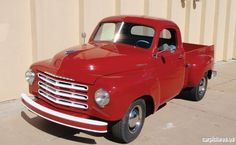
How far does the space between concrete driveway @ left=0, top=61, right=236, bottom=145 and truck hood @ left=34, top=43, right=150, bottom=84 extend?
41.2 inches

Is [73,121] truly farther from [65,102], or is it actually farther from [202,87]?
[202,87]

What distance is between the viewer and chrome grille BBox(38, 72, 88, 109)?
5125mm

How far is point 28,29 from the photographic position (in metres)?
7.53

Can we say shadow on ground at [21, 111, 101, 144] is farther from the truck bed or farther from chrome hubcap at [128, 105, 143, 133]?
the truck bed

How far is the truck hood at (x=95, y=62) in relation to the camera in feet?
17.3

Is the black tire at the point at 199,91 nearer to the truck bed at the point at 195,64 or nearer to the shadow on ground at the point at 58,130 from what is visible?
the truck bed at the point at 195,64

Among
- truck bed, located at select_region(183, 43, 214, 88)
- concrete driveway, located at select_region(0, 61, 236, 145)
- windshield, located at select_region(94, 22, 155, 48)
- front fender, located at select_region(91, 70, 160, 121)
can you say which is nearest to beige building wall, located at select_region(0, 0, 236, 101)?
concrete driveway, located at select_region(0, 61, 236, 145)

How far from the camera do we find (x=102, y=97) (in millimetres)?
4898

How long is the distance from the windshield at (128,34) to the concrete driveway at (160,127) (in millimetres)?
1422

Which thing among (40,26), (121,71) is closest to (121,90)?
(121,71)

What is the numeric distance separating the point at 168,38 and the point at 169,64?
82cm

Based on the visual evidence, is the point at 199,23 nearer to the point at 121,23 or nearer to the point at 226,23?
the point at 226,23

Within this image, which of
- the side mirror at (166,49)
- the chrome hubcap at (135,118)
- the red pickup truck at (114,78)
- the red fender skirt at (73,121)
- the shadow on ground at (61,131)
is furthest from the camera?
the side mirror at (166,49)

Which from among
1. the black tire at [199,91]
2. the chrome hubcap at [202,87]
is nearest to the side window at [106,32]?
the black tire at [199,91]
